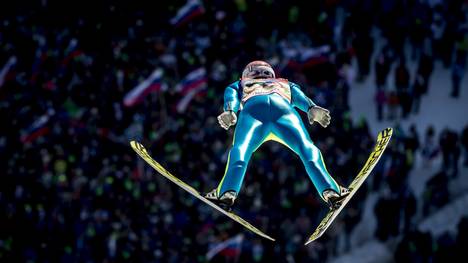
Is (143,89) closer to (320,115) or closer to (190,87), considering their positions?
(190,87)

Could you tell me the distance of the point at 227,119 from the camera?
17.2m

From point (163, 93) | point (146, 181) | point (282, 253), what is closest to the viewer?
point (282, 253)

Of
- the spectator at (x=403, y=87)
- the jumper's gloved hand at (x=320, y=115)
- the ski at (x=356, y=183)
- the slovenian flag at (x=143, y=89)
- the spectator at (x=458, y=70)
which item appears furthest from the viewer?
the spectator at (x=458, y=70)

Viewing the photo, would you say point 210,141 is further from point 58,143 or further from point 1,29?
point 1,29

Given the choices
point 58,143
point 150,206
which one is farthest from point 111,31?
point 150,206

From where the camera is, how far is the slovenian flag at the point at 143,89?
28516 millimetres

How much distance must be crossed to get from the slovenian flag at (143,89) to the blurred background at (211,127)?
0.05 m

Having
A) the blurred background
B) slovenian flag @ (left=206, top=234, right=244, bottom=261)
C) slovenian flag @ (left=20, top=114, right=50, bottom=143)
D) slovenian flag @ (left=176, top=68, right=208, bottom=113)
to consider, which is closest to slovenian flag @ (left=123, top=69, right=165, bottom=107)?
the blurred background

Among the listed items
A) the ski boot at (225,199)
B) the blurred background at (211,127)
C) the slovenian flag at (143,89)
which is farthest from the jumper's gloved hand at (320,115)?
the slovenian flag at (143,89)

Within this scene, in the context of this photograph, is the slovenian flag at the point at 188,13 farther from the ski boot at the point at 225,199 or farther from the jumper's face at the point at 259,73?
the ski boot at the point at 225,199

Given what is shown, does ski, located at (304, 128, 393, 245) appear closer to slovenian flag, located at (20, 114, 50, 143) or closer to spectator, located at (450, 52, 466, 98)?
slovenian flag, located at (20, 114, 50, 143)

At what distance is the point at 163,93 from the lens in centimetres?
2895

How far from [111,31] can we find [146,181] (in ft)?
18.7

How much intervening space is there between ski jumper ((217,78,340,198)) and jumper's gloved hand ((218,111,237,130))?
0.47 feet
